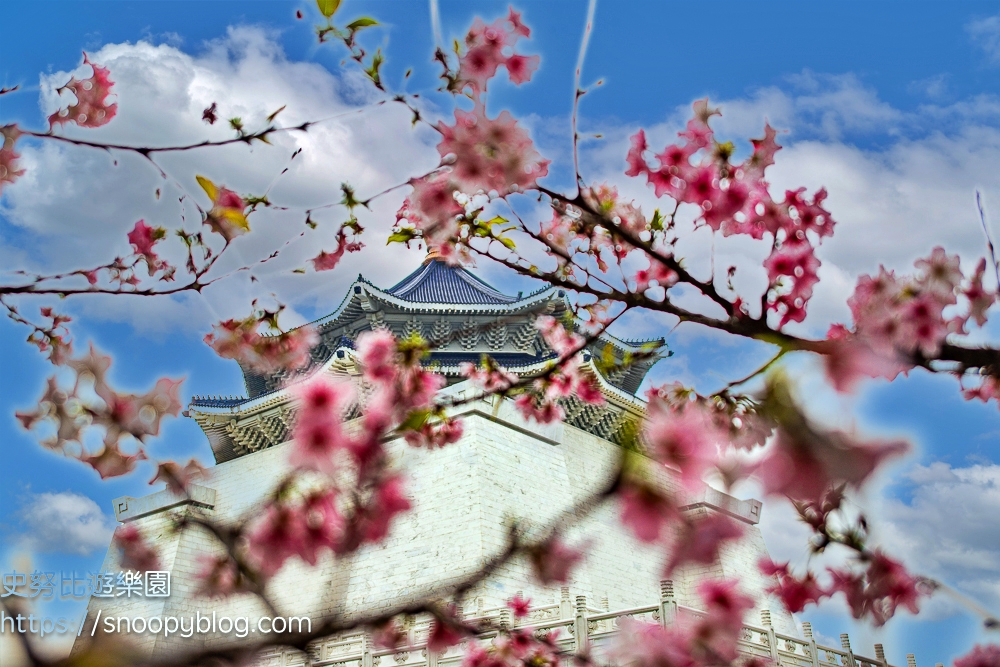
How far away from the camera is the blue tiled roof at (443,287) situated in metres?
16.9

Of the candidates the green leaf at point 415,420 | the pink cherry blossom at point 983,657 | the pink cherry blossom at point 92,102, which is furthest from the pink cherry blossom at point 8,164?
the pink cherry blossom at point 983,657

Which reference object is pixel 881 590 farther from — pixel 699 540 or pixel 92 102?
pixel 92 102

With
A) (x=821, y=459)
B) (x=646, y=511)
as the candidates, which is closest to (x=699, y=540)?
(x=646, y=511)

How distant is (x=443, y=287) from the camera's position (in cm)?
1755

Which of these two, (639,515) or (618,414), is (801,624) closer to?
(618,414)

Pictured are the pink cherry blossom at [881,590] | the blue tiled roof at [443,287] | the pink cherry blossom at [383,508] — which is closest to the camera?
the pink cherry blossom at [383,508]

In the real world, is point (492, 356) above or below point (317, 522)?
above

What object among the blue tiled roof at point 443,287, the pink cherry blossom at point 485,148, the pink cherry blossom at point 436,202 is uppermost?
the blue tiled roof at point 443,287

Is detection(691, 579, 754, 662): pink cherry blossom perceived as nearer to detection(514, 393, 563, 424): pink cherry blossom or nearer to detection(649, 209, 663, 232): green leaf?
detection(649, 209, 663, 232): green leaf

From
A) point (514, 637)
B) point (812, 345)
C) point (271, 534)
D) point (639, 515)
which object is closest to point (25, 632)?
point (271, 534)

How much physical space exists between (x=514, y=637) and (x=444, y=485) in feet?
32.0

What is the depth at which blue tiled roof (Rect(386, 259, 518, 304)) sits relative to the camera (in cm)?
1691

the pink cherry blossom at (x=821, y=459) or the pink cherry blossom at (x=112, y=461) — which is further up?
the pink cherry blossom at (x=112, y=461)

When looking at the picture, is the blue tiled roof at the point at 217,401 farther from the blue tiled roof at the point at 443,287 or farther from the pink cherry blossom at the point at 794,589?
the pink cherry blossom at the point at 794,589
